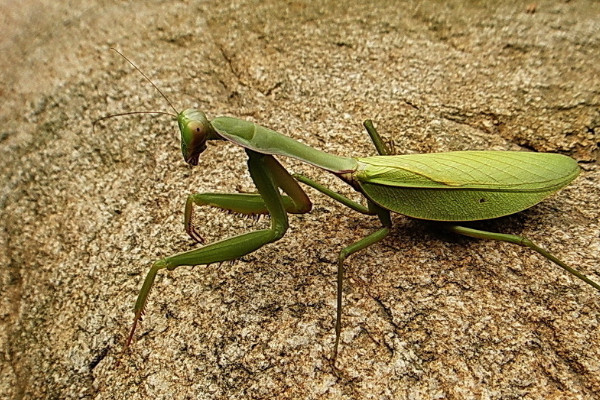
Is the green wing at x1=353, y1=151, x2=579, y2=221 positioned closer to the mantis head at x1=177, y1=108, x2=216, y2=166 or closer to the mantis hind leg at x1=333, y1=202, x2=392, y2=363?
the mantis hind leg at x1=333, y1=202, x2=392, y2=363

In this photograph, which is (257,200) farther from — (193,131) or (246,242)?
(193,131)

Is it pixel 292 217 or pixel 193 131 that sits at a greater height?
pixel 193 131

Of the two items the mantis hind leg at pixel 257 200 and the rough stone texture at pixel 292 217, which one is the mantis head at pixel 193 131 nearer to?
the mantis hind leg at pixel 257 200

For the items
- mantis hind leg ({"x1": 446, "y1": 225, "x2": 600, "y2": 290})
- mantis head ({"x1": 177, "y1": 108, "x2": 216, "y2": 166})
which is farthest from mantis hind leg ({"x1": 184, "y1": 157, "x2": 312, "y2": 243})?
mantis hind leg ({"x1": 446, "y1": 225, "x2": 600, "y2": 290})

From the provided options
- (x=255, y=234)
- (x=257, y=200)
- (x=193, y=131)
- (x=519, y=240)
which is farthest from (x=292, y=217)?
(x=519, y=240)

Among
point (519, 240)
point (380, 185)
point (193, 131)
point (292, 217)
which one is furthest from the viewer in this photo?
point (292, 217)

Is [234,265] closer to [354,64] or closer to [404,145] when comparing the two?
[404,145]

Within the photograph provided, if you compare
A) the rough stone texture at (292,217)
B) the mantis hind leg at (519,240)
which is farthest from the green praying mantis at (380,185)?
the rough stone texture at (292,217)

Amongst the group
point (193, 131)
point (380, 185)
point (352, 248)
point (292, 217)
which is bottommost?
point (292, 217)
